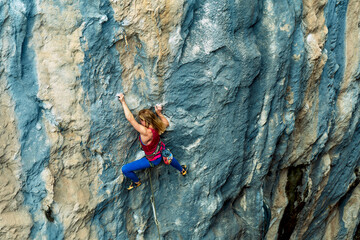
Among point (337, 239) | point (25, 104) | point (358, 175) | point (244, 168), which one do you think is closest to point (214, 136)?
point (244, 168)

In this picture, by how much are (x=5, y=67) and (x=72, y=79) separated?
1.94 feet

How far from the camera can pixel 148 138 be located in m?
4.29

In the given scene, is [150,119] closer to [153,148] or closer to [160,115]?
[160,115]

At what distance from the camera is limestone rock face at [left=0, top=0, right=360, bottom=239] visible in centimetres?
379

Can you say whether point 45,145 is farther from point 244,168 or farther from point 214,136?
point 244,168

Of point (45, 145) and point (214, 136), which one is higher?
point (214, 136)

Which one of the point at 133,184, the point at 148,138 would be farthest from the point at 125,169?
the point at 148,138

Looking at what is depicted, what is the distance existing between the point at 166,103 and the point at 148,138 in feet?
1.41

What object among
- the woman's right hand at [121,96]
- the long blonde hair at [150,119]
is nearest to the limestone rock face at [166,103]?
the woman's right hand at [121,96]

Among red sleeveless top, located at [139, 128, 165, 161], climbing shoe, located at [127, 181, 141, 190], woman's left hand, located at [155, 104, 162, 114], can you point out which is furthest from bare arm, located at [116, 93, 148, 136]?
climbing shoe, located at [127, 181, 141, 190]

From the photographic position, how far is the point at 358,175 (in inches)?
287

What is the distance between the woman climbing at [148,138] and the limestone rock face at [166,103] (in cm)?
11

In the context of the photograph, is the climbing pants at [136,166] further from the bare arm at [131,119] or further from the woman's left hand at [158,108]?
the woman's left hand at [158,108]

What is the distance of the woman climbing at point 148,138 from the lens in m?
4.19
